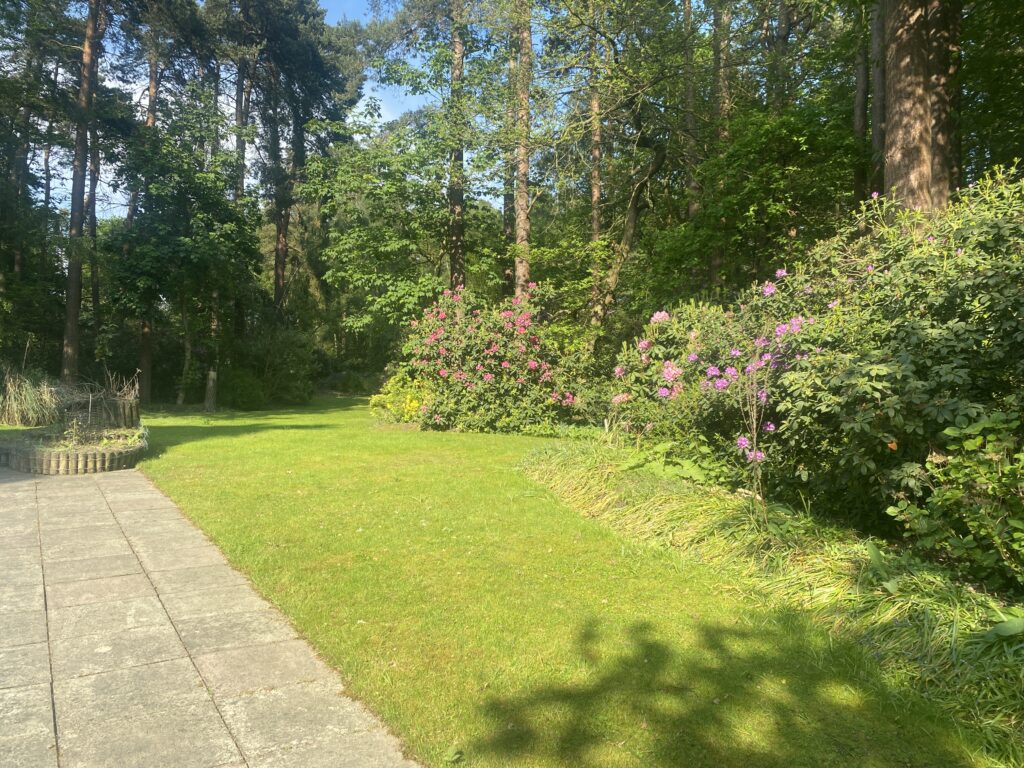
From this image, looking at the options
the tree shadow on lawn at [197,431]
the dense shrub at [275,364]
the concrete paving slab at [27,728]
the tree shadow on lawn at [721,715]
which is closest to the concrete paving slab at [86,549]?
the concrete paving slab at [27,728]

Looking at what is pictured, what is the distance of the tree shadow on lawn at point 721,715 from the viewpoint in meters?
2.62

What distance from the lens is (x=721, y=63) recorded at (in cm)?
1478

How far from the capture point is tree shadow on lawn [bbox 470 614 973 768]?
2615 mm

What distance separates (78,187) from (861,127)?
61.8 feet

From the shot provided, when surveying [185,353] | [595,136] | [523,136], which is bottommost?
[185,353]

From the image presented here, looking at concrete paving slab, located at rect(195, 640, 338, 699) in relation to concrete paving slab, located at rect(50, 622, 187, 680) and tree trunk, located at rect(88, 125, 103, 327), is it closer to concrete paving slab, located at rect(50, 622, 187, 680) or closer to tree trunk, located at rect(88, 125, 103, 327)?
concrete paving slab, located at rect(50, 622, 187, 680)

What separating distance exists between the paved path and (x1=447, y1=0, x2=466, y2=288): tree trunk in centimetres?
1401

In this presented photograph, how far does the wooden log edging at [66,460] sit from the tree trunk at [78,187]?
10.4 m

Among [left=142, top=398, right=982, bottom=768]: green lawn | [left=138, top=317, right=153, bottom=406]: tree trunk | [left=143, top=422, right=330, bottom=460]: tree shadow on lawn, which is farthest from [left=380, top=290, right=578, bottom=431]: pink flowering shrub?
[left=138, top=317, right=153, bottom=406]: tree trunk

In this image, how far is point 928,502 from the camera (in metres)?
3.89

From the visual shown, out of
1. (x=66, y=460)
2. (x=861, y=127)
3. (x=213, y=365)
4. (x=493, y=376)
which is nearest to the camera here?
(x=66, y=460)

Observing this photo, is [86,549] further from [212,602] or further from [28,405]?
[28,405]

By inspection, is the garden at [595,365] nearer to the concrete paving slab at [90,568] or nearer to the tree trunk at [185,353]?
the tree trunk at [185,353]

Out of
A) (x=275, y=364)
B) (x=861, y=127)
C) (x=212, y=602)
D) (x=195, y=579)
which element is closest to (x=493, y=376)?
(x=861, y=127)
